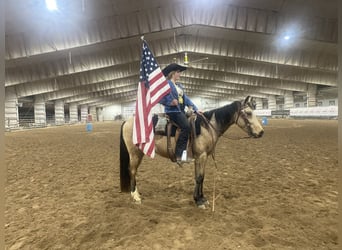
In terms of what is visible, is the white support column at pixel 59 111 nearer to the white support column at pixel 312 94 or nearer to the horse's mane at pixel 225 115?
the horse's mane at pixel 225 115

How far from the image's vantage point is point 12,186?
4840 mm

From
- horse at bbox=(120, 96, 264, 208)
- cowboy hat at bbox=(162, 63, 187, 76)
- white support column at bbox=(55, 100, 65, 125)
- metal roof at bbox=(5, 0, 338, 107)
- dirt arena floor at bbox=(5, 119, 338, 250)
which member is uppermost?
metal roof at bbox=(5, 0, 338, 107)

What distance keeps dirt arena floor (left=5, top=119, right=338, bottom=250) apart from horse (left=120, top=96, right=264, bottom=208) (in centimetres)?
28

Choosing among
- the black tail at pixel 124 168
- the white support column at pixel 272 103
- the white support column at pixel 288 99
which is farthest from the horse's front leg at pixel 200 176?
the white support column at pixel 272 103

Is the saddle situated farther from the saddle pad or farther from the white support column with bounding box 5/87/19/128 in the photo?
the white support column with bounding box 5/87/19/128

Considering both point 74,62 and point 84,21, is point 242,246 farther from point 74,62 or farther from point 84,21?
point 74,62

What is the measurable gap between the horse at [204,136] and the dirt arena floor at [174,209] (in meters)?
0.28

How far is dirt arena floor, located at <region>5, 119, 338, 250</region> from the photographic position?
8.80 ft

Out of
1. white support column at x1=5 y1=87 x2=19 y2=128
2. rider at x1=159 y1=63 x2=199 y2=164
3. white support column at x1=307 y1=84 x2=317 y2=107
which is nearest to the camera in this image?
rider at x1=159 y1=63 x2=199 y2=164

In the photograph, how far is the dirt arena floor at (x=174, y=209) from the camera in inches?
106

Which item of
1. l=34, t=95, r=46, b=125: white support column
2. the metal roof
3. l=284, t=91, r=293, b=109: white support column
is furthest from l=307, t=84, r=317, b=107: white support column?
l=34, t=95, r=46, b=125: white support column

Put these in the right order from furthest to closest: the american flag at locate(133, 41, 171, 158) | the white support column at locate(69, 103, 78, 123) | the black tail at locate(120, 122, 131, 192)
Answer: the white support column at locate(69, 103, 78, 123), the black tail at locate(120, 122, 131, 192), the american flag at locate(133, 41, 171, 158)

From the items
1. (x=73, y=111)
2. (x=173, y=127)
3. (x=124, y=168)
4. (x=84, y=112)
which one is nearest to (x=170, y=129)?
(x=173, y=127)

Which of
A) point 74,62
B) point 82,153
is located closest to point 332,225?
point 82,153
